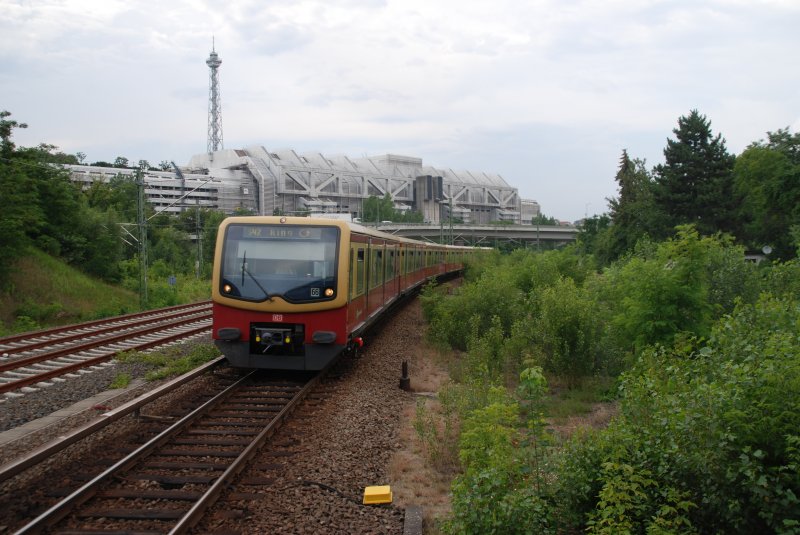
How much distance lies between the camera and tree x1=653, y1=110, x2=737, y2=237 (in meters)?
39.6

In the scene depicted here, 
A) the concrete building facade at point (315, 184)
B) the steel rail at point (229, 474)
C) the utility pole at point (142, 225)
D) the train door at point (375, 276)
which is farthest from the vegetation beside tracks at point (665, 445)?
the concrete building facade at point (315, 184)

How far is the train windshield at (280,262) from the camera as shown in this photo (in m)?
10.3

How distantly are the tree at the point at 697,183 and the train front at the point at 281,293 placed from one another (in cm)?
3442

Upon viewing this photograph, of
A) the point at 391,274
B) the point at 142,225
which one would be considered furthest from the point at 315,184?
the point at 391,274

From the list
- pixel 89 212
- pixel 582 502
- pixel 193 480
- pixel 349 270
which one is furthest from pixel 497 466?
pixel 89 212

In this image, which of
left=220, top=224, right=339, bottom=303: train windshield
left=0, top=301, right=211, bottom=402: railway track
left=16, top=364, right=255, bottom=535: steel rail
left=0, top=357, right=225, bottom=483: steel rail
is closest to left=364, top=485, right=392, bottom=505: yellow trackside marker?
left=16, top=364, right=255, bottom=535: steel rail

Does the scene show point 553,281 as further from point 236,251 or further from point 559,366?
point 236,251

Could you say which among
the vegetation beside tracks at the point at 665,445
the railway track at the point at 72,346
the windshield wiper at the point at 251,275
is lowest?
the railway track at the point at 72,346

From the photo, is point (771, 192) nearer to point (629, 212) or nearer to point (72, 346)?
point (629, 212)

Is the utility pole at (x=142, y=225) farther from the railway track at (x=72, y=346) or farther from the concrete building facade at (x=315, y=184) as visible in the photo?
the concrete building facade at (x=315, y=184)

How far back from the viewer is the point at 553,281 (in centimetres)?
1938

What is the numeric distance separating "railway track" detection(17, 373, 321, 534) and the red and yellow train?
3.80 feet

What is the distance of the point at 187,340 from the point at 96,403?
640 centimetres

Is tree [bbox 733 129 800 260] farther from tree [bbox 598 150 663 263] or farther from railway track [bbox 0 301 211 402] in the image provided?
railway track [bbox 0 301 211 402]
